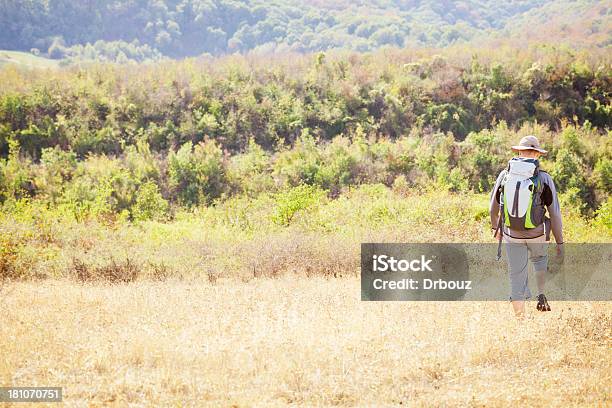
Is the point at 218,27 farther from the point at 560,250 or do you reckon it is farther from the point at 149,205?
the point at 560,250

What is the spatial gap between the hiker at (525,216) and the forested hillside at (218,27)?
46032 millimetres

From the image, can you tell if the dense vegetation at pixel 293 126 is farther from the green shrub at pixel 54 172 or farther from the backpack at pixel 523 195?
the backpack at pixel 523 195

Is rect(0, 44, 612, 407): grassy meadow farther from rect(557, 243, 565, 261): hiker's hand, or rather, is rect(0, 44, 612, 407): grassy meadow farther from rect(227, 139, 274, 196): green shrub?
rect(557, 243, 565, 261): hiker's hand

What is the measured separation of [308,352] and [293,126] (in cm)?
1873

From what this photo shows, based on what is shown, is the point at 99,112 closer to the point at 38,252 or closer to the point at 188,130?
the point at 188,130

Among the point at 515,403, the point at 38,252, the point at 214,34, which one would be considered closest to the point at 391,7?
the point at 214,34

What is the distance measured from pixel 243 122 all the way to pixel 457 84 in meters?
10.2

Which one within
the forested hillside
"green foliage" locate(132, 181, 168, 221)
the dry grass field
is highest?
the forested hillside

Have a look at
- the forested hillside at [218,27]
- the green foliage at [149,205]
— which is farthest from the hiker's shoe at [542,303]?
the forested hillside at [218,27]

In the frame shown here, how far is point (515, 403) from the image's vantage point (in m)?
4.62

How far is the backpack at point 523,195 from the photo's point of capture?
6.02m

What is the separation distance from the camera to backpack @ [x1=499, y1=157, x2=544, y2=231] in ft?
19.7

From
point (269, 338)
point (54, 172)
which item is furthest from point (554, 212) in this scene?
point (54, 172)

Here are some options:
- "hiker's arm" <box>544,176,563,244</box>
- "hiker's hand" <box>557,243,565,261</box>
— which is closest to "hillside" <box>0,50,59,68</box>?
"hiker's arm" <box>544,176,563,244</box>
